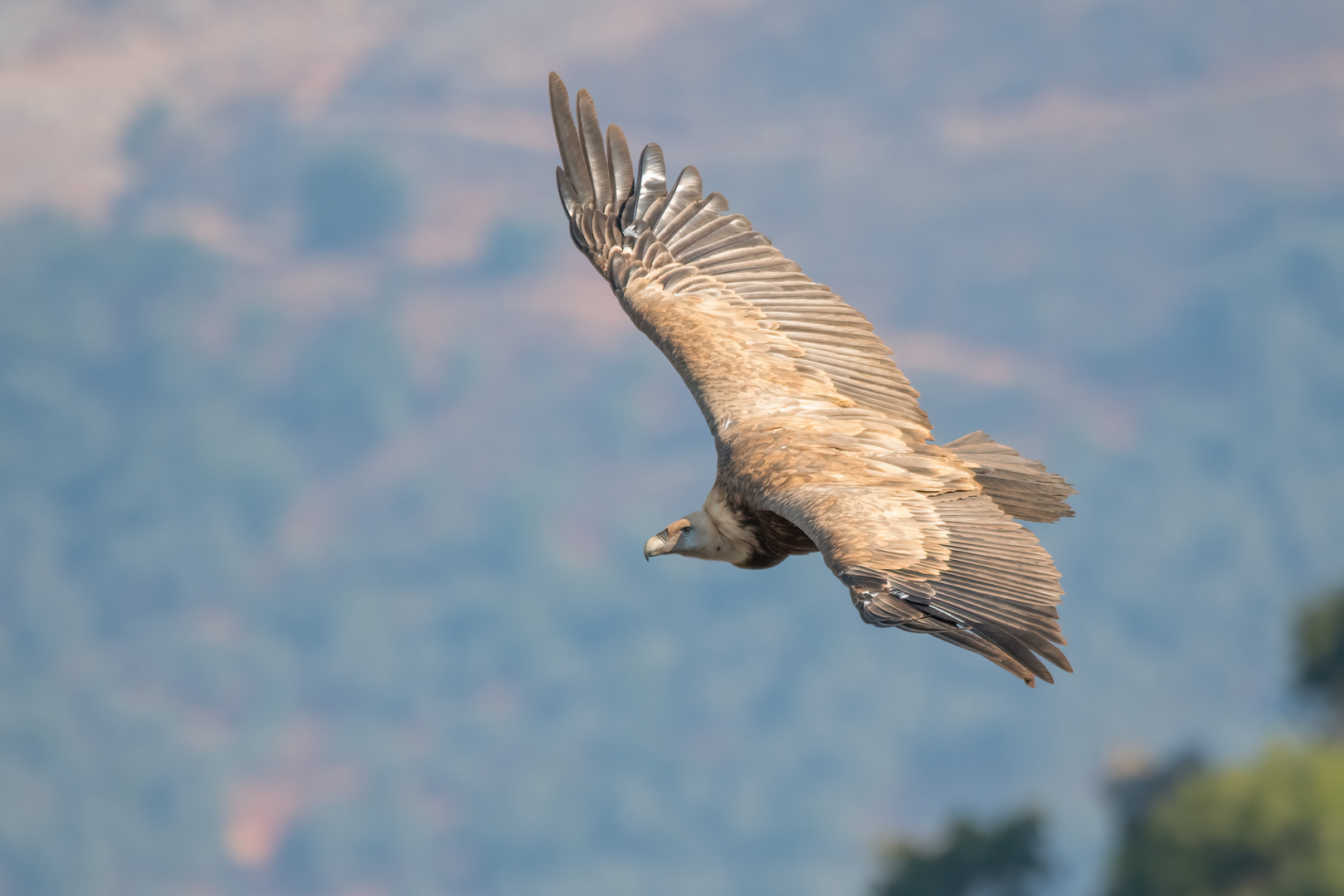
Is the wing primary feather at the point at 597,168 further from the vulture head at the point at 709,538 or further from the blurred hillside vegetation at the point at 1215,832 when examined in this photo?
the blurred hillside vegetation at the point at 1215,832

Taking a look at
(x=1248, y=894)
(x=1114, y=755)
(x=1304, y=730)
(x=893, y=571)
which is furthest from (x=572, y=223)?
(x=1114, y=755)

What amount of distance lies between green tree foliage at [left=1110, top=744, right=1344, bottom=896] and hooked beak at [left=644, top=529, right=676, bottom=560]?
187ft

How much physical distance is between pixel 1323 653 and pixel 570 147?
73452 mm

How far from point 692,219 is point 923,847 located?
6498cm

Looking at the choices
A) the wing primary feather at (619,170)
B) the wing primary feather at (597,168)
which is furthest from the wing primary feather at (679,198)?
the wing primary feather at (597,168)

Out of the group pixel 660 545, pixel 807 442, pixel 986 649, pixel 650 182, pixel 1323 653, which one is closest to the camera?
pixel 986 649

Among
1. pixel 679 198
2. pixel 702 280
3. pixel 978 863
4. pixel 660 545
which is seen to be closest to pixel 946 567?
pixel 660 545

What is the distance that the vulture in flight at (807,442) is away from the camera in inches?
346

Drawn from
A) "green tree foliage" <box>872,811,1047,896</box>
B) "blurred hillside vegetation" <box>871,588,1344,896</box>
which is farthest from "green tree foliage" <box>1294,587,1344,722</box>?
"green tree foliage" <box>872,811,1047,896</box>

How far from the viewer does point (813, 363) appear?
1176cm

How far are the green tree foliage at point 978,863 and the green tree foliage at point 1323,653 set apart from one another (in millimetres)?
17037

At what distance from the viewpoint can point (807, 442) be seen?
10602 millimetres

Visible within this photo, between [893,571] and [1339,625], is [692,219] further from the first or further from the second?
[1339,625]

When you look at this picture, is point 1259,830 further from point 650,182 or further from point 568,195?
point 568,195
